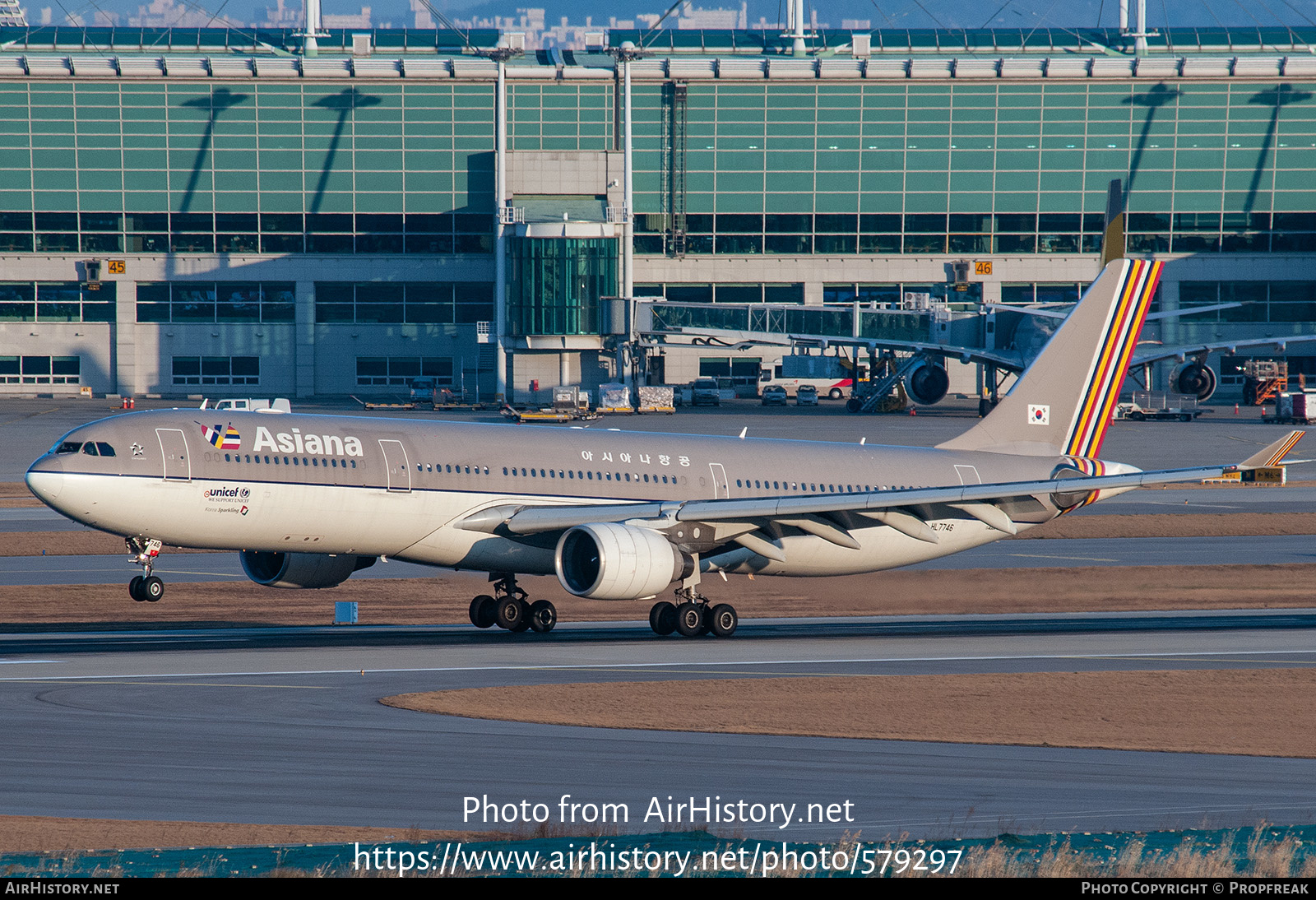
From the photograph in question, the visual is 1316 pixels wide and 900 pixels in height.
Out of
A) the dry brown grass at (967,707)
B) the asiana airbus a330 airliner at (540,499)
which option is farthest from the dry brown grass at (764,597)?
the dry brown grass at (967,707)

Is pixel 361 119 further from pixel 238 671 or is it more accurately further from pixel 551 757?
Result: pixel 551 757

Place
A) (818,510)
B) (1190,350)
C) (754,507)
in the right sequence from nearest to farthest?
(754,507)
(818,510)
(1190,350)

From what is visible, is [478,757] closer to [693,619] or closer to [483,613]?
[693,619]

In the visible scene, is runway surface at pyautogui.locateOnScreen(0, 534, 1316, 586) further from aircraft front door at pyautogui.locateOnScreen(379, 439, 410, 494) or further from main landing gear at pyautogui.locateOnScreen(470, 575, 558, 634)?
A: aircraft front door at pyautogui.locateOnScreen(379, 439, 410, 494)

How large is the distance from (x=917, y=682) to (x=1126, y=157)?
131 meters

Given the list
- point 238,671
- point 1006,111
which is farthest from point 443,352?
point 238,671

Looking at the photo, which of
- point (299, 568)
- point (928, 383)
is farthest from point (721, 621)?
point (928, 383)

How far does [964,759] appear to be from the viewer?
25.2 meters

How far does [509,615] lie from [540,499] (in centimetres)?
350

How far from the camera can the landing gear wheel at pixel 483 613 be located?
42.7 metres

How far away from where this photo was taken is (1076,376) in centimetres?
5019

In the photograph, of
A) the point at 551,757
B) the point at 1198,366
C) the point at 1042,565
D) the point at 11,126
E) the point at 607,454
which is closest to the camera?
the point at 551,757

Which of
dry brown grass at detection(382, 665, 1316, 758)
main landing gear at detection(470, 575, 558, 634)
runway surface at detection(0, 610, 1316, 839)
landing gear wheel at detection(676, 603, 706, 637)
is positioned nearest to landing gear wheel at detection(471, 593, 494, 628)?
main landing gear at detection(470, 575, 558, 634)

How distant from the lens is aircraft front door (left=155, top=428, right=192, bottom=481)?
124ft
